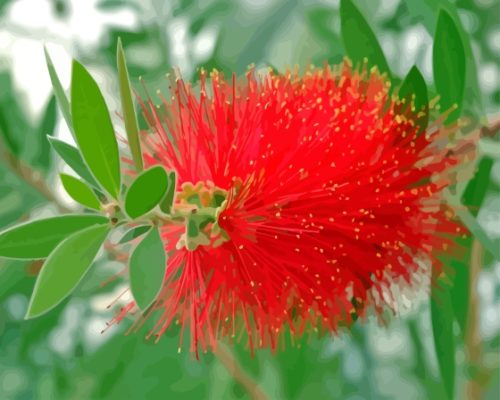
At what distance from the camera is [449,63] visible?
72 cm

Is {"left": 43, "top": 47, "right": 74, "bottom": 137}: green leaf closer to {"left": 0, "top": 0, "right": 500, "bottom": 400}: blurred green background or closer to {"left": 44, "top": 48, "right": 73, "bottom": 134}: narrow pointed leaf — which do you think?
{"left": 44, "top": 48, "right": 73, "bottom": 134}: narrow pointed leaf

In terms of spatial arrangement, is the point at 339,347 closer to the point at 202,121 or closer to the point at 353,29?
the point at 353,29

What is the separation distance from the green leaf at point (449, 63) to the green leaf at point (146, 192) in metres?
0.34

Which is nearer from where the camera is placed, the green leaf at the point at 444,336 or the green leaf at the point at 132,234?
the green leaf at the point at 132,234

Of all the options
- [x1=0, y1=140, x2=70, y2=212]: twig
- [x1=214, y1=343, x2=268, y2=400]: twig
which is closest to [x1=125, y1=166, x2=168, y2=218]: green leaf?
[x1=0, y1=140, x2=70, y2=212]: twig

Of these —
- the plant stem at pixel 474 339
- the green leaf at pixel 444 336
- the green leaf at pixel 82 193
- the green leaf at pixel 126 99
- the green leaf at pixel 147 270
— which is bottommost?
the plant stem at pixel 474 339

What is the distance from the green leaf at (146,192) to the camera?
1.51ft

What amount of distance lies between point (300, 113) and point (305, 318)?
0.17 meters

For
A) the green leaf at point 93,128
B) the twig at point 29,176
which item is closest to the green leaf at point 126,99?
the green leaf at point 93,128

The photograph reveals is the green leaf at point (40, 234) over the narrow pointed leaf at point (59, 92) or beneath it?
beneath

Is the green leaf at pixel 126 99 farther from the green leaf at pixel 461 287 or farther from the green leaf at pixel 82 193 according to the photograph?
the green leaf at pixel 461 287

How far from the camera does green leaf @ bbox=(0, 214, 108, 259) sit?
1.52 feet

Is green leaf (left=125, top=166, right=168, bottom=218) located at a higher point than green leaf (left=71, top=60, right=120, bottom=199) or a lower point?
lower

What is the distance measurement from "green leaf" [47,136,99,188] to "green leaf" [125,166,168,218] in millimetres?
61
